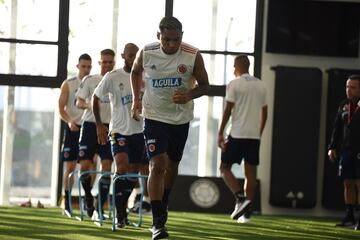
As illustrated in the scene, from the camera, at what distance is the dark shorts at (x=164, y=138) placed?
268 inches

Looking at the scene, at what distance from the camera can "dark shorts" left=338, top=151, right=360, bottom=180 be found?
973cm

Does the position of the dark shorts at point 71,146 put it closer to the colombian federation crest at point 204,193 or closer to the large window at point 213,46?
the colombian federation crest at point 204,193

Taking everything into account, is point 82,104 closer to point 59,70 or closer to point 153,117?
point 153,117

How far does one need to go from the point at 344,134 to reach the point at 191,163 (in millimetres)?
2831

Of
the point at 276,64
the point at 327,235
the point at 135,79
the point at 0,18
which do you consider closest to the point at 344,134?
the point at 327,235

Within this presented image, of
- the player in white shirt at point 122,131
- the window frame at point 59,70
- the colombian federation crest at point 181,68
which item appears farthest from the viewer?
the window frame at point 59,70

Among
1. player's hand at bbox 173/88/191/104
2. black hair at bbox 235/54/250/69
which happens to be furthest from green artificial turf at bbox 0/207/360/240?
black hair at bbox 235/54/250/69

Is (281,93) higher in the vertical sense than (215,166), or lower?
higher

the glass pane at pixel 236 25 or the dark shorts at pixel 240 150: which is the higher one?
the glass pane at pixel 236 25

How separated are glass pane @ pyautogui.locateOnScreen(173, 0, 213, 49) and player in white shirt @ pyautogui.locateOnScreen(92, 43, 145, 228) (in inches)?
161

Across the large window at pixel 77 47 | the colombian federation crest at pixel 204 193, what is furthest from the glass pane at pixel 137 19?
the colombian federation crest at pixel 204 193

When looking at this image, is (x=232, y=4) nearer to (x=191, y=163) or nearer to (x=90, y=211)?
(x=191, y=163)

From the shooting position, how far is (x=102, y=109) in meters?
9.21

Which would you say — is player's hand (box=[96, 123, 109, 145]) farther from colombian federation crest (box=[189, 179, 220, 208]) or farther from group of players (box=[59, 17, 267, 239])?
colombian federation crest (box=[189, 179, 220, 208])
